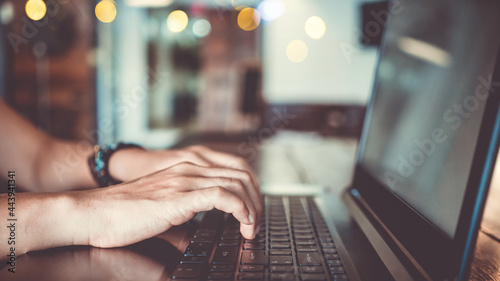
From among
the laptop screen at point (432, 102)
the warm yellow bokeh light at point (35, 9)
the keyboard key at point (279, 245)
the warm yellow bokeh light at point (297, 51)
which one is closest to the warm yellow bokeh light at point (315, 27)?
the warm yellow bokeh light at point (297, 51)

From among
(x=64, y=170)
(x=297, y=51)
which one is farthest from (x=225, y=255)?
(x=297, y=51)

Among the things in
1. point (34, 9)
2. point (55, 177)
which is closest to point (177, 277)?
point (55, 177)

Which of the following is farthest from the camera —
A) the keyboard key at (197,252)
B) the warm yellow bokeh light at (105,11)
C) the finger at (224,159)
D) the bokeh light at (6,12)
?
the warm yellow bokeh light at (105,11)

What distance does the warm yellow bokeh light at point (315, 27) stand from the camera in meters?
6.21

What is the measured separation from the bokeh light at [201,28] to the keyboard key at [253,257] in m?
6.28

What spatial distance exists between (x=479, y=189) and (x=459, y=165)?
6 centimetres

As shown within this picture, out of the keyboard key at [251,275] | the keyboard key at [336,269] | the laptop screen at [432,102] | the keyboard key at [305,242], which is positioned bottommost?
the keyboard key at [305,242]

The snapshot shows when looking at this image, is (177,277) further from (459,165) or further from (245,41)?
(245,41)

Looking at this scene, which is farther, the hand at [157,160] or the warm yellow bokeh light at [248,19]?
the warm yellow bokeh light at [248,19]

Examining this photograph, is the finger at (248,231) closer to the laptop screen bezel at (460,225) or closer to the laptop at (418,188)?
the laptop at (418,188)

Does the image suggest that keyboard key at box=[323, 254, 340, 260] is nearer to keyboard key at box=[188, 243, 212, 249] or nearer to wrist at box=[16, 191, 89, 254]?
keyboard key at box=[188, 243, 212, 249]

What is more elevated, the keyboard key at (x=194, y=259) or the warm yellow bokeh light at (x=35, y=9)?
the warm yellow bokeh light at (x=35, y=9)

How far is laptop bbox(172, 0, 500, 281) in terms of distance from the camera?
0.30 meters

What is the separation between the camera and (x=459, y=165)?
1.09ft
